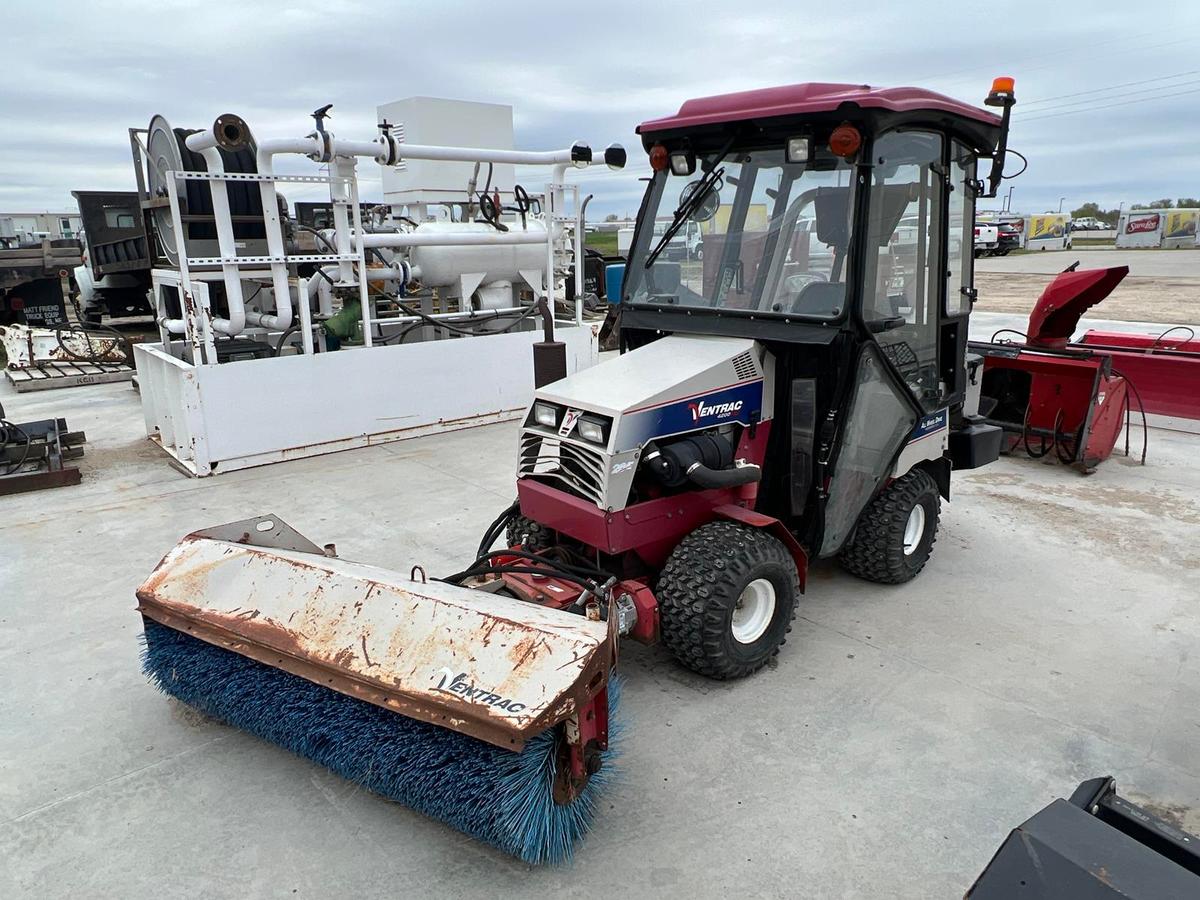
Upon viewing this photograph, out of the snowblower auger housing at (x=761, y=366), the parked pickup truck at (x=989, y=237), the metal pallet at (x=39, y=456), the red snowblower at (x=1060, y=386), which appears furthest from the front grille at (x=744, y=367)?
the parked pickup truck at (x=989, y=237)

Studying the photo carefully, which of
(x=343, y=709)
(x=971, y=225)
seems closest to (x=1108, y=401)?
(x=971, y=225)

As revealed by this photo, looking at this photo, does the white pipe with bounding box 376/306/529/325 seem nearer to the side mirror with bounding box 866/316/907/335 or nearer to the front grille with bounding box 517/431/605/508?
the front grille with bounding box 517/431/605/508

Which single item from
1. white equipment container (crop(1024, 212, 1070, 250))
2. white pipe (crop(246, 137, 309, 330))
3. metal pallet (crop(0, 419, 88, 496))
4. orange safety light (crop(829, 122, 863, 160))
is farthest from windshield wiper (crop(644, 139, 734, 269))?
white equipment container (crop(1024, 212, 1070, 250))

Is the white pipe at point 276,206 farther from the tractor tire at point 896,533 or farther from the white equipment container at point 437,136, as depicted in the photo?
the tractor tire at point 896,533

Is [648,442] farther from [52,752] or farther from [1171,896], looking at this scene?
[52,752]

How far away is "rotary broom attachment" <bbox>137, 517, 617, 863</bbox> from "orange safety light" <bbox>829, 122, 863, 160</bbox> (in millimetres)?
1971

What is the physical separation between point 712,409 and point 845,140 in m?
1.11

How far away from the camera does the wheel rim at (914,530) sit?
13.5ft

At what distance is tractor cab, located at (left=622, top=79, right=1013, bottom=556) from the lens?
3.29m

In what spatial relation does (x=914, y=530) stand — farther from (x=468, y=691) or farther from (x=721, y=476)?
(x=468, y=691)

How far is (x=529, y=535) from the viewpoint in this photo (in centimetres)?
365

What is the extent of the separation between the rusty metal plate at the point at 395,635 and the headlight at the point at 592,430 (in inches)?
28.6

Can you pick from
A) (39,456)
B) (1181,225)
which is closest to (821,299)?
(39,456)

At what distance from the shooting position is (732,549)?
3105 mm
